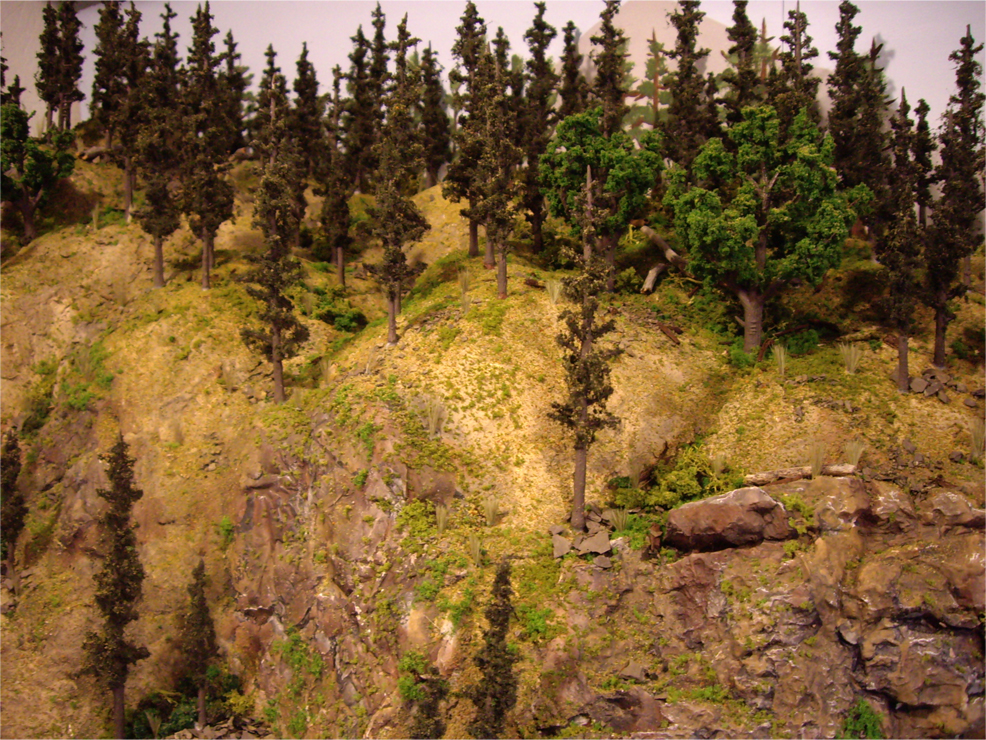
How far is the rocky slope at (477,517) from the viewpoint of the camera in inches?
858

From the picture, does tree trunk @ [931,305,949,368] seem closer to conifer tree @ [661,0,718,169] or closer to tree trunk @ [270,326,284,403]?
conifer tree @ [661,0,718,169]

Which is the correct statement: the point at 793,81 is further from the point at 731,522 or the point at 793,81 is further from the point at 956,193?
the point at 731,522

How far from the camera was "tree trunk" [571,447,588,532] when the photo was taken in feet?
84.9

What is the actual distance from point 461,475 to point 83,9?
44795 millimetres

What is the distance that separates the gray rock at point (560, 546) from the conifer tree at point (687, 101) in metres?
23.0

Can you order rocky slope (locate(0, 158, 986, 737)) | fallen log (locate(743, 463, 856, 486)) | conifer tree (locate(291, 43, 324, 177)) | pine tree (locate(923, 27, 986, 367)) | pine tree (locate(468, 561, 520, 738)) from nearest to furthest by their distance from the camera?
1. pine tree (locate(468, 561, 520, 738))
2. rocky slope (locate(0, 158, 986, 737))
3. fallen log (locate(743, 463, 856, 486))
4. pine tree (locate(923, 27, 986, 367))
5. conifer tree (locate(291, 43, 324, 177))

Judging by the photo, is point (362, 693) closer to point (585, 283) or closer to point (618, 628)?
point (618, 628)

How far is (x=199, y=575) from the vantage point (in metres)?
27.1

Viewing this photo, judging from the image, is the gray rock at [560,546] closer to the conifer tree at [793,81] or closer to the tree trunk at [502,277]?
the tree trunk at [502,277]

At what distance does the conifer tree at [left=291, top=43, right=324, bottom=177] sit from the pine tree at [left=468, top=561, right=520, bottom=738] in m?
33.6

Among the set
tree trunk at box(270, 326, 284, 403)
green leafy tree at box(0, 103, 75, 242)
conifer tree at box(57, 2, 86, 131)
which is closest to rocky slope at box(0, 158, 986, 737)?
tree trunk at box(270, 326, 284, 403)

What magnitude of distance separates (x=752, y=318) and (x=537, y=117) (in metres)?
18.6

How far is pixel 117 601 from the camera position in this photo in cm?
2588

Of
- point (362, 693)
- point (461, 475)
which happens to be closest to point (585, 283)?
point (461, 475)
